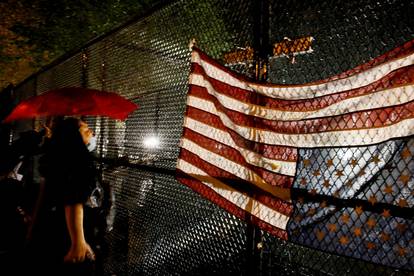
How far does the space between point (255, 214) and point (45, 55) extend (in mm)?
12881

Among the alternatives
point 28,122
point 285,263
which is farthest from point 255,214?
point 28,122

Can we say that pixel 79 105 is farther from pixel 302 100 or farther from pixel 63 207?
pixel 302 100

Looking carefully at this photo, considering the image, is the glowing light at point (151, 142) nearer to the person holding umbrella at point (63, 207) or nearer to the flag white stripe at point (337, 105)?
the person holding umbrella at point (63, 207)

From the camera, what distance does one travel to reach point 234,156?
2709 millimetres

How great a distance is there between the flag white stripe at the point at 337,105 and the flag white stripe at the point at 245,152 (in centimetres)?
28

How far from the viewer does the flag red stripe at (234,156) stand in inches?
91.6

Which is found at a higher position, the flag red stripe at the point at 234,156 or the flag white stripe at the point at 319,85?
the flag white stripe at the point at 319,85

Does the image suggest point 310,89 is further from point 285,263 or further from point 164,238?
point 164,238

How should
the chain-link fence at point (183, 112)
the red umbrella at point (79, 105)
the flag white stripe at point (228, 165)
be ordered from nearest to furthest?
the chain-link fence at point (183, 112)
the flag white stripe at point (228, 165)
the red umbrella at point (79, 105)

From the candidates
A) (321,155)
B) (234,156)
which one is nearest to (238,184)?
(234,156)

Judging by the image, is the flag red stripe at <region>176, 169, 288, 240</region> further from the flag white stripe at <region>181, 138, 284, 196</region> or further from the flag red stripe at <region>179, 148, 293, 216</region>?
the flag white stripe at <region>181, 138, 284, 196</region>

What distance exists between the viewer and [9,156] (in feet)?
20.7

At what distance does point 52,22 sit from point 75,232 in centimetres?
963

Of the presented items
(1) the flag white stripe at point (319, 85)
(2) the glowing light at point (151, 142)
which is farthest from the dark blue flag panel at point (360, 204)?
(2) the glowing light at point (151, 142)
